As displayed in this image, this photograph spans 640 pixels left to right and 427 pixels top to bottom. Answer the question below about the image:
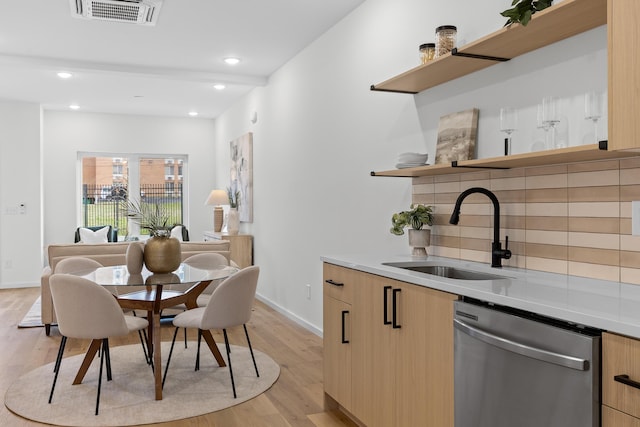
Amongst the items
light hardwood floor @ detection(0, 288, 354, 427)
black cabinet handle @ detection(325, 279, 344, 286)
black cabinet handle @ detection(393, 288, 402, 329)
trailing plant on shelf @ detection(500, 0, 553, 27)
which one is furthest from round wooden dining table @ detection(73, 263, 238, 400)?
trailing plant on shelf @ detection(500, 0, 553, 27)

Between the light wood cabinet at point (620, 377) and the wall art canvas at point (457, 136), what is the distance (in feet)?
4.97

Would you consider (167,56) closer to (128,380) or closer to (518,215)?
(128,380)

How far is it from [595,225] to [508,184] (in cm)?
50

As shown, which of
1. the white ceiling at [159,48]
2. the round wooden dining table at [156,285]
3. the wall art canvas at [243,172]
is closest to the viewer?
the round wooden dining table at [156,285]

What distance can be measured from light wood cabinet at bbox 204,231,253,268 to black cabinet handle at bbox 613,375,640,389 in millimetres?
5508

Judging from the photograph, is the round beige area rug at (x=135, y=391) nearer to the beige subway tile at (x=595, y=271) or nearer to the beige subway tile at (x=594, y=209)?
the beige subway tile at (x=595, y=271)

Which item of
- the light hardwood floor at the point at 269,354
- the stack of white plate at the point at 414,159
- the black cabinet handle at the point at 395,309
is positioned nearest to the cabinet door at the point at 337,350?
the light hardwood floor at the point at 269,354

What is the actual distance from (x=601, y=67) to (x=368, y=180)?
1965mm

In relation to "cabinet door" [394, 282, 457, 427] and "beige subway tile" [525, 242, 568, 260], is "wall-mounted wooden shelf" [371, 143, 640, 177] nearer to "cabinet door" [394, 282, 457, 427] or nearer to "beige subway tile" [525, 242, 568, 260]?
"beige subway tile" [525, 242, 568, 260]

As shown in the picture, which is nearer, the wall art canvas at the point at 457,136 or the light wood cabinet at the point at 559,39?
the light wood cabinet at the point at 559,39

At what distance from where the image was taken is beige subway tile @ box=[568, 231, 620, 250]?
2.01 meters

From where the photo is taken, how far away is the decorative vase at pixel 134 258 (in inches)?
133

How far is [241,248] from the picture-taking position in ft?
21.8

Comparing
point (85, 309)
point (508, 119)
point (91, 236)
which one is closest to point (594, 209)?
point (508, 119)
